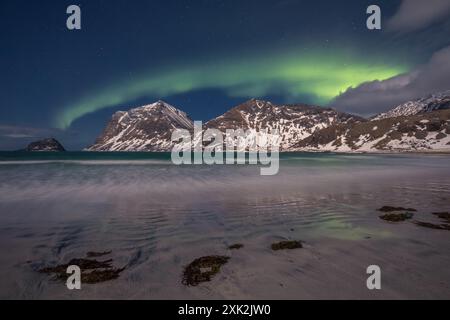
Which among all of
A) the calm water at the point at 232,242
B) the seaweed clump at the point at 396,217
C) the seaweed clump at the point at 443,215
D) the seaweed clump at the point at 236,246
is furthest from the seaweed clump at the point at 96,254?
the seaweed clump at the point at 443,215

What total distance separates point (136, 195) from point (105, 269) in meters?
13.6

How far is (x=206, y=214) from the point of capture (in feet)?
47.5

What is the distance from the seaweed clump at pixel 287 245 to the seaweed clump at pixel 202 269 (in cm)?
191

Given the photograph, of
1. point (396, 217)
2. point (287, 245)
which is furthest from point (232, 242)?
point (396, 217)

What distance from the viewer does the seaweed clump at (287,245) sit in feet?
30.2

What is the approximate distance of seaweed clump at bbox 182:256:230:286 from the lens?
7.04 m

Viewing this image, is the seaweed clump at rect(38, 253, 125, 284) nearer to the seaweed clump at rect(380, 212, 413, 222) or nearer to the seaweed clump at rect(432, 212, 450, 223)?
the seaweed clump at rect(380, 212, 413, 222)

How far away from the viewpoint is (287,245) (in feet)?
30.6

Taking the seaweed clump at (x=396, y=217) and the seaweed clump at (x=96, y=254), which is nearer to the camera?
the seaweed clump at (x=96, y=254)

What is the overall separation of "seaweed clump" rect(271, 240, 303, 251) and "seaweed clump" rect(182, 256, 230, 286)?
191 cm

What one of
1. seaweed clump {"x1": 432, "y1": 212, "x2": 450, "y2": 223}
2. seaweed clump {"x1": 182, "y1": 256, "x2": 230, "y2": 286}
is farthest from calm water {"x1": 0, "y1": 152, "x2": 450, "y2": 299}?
seaweed clump {"x1": 432, "y1": 212, "x2": 450, "y2": 223}

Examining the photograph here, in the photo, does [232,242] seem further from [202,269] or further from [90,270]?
[90,270]

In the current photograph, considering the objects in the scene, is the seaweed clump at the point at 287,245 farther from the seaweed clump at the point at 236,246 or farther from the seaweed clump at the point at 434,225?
the seaweed clump at the point at 434,225
